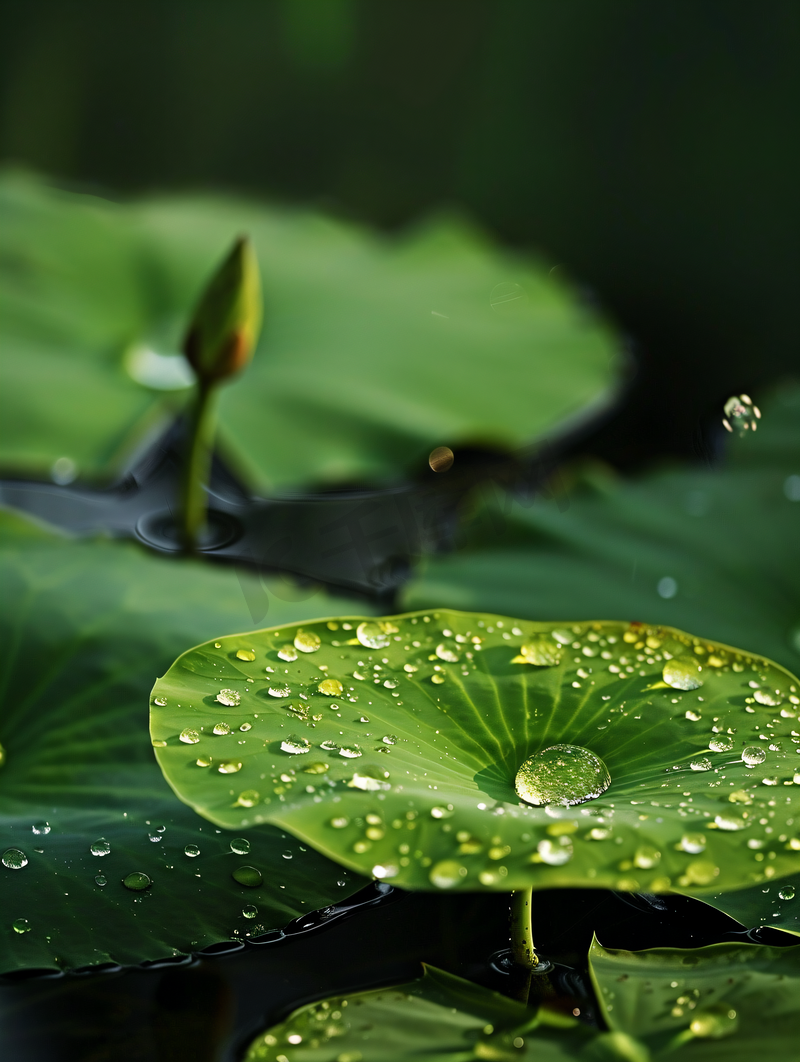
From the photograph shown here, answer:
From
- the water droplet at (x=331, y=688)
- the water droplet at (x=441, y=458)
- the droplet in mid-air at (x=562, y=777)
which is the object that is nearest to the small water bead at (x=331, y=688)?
the water droplet at (x=331, y=688)

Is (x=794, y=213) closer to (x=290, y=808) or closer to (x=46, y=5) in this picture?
(x=46, y=5)

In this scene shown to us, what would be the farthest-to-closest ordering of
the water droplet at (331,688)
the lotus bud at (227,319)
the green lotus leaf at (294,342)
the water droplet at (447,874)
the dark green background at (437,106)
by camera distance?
the dark green background at (437,106) < the green lotus leaf at (294,342) < the lotus bud at (227,319) < the water droplet at (331,688) < the water droplet at (447,874)

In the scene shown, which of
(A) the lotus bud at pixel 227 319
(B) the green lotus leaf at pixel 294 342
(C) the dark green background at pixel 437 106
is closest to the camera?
(A) the lotus bud at pixel 227 319

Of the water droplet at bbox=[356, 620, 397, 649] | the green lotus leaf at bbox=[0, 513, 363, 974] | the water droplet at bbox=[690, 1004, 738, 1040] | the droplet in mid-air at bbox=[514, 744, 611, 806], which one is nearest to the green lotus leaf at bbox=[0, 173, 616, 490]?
the green lotus leaf at bbox=[0, 513, 363, 974]

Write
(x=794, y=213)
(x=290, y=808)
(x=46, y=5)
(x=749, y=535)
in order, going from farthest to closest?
1. (x=46, y=5)
2. (x=794, y=213)
3. (x=749, y=535)
4. (x=290, y=808)

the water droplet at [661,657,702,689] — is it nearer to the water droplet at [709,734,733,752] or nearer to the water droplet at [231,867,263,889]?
the water droplet at [709,734,733,752]

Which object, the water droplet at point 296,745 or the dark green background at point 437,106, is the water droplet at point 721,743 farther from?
the dark green background at point 437,106

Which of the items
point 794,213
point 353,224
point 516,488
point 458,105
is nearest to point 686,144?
point 794,213
